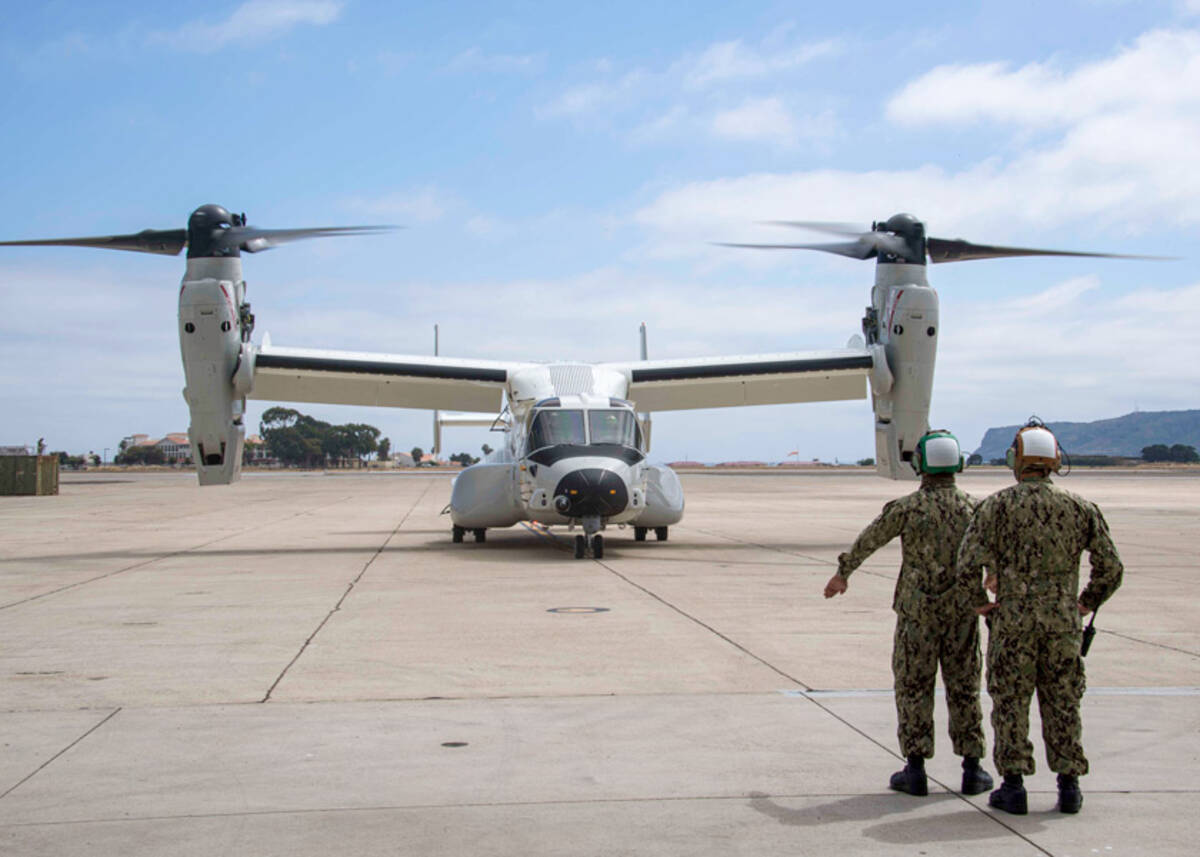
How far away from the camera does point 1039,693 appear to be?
4.97 meters

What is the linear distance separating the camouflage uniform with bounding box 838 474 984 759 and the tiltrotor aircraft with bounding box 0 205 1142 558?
35.5 ft

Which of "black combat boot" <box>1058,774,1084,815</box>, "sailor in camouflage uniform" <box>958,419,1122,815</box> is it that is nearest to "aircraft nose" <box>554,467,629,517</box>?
"sailor in camouflage uniform" <box>958,419,1122,815</box>

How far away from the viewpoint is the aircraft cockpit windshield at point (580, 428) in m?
17.4

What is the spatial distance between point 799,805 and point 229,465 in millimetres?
16047

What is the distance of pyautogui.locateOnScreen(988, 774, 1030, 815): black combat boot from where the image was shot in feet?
15.7

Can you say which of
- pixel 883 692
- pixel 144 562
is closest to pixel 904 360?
pixel 144 562

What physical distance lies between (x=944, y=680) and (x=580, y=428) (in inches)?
487

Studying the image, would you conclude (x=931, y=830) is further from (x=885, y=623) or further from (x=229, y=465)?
(x=229, y=465)

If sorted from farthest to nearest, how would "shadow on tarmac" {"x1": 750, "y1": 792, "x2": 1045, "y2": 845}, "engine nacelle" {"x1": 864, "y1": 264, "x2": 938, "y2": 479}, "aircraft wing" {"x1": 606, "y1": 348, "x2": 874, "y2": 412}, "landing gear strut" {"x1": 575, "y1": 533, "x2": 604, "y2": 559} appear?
1. "aircraft wing" {"x1": 606, "y1": 348, "x2": 874, "y2": 412}
2. "engine nacelle" {"x1": 864, "y1": 264, "x2": 938, "y2": 479}
3. "landing gear strut" {"x1": 575, "y1": 533, "x2": 604, "y2": 559}
4. "shadow on tarmac" {"x1": 750, "y1": 792, "x2": 1045, "y2": 845}

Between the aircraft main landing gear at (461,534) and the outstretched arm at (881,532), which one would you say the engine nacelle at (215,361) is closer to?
the aircraft main landing gear at (461,534)

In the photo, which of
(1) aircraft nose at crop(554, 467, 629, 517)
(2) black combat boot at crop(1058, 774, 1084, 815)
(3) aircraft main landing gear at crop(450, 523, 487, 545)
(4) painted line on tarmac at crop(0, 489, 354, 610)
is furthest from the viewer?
(3) aircraft main landing gear at crop(450, 523, 487, 545)

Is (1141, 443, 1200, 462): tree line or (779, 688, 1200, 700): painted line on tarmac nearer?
(779, 688, 1200, 700): painted line on tarmac

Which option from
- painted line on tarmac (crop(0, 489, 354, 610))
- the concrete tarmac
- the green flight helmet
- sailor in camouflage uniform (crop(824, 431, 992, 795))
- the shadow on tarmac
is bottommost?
the shadow on tarmac

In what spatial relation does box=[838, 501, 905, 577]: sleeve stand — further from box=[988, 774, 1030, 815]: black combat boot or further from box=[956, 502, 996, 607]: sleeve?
box=[988, 774, 1030, 815]: black combat boot
